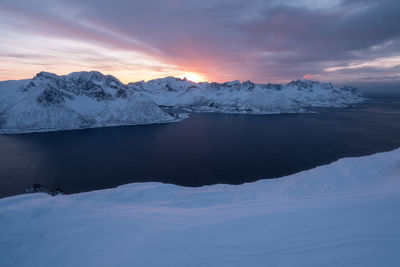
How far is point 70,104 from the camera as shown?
109000 mm

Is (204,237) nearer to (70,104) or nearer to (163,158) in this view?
(163,158)

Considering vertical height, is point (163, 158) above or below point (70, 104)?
below

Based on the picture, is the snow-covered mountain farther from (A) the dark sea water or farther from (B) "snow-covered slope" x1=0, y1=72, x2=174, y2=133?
(A) the dark sea water

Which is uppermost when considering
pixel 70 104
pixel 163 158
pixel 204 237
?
pixel 70 104

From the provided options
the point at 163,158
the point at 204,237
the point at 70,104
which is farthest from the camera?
the point at 70,104

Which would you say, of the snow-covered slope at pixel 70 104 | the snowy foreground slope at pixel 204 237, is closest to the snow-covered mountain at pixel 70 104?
the snow-covered slope at pixel 70 104

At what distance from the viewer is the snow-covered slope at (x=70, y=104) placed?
303ft

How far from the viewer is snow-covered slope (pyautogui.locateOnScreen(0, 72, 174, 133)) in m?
92.4

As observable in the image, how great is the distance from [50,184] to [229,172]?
3353 centimetres

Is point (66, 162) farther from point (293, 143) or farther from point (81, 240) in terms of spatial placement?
point (293, 143)

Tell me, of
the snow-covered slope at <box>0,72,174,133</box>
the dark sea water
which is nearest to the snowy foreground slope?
the dark sea water

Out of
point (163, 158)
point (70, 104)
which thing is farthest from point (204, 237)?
point (70, 104)

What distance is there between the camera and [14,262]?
6.88 m

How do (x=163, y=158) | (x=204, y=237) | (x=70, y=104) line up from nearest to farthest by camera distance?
(x=204, y=237), (x=163, y=158), (x=70, y=104)
